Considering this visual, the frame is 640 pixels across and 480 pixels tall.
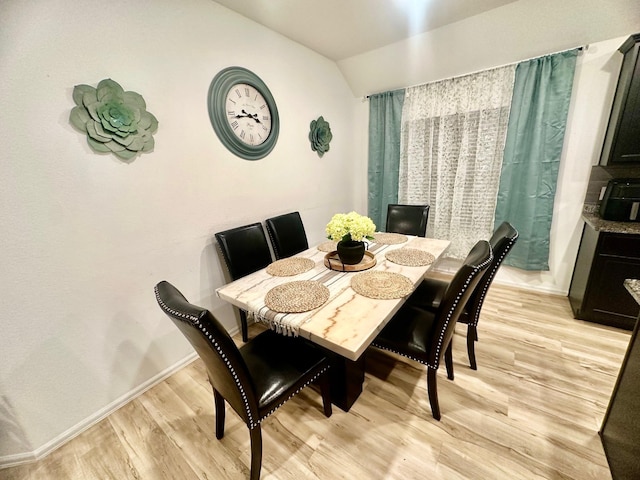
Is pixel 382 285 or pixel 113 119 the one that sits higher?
pixel 113 119

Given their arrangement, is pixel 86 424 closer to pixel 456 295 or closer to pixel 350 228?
pixel 350 228

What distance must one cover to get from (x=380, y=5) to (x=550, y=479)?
2957 millimetres

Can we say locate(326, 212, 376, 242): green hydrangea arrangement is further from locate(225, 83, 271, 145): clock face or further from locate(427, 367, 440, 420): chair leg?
locate(225, 83, 271, 145): clock face

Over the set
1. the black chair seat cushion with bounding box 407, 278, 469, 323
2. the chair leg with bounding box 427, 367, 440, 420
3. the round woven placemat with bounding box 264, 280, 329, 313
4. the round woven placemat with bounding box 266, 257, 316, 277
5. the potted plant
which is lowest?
the chair leg with bounding box 427, 367, 440, 420

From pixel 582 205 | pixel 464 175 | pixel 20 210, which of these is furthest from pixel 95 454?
pixel 582 205

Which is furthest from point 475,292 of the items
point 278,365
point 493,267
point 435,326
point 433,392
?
point 278,365

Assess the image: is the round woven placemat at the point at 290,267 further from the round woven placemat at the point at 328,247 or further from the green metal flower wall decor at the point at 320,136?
the green metal flower wall decor at the point at 320,136

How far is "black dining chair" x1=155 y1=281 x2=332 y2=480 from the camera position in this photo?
84cm

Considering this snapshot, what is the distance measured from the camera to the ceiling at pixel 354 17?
185 centimetres

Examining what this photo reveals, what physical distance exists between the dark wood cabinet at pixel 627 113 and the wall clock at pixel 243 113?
8.56ft

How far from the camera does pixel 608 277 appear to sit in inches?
75.5

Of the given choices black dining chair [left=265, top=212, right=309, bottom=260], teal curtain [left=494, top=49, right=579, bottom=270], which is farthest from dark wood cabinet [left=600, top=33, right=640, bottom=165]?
black dining chair [left=265, top=212, right=309, bottom=260]

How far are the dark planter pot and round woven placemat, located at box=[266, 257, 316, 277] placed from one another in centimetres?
25

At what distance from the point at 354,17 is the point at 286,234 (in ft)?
6.08
